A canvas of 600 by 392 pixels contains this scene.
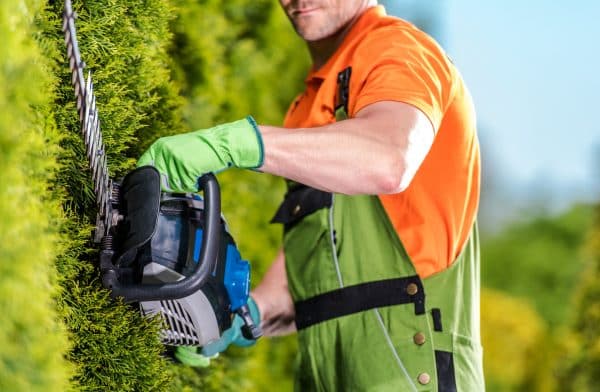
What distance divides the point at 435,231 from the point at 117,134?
3.18 feet

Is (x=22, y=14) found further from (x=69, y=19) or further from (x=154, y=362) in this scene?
(x=154, y=362)

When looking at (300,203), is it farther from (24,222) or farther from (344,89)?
(24,222)

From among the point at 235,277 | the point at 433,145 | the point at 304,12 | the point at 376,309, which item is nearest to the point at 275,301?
the point at 376,309

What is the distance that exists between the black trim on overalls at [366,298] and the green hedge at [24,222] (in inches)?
43.2

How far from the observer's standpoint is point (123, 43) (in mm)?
2213

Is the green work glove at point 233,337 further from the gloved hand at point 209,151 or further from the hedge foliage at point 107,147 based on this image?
the gloved hand at point 209,151

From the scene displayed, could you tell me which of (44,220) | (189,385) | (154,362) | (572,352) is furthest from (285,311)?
(572,352)

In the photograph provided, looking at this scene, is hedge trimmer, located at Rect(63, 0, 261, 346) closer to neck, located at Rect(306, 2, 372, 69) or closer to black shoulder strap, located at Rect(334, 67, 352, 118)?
black shoulder strap, located at Rect(334, 67, 352, 118)

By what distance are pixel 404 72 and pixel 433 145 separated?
389mm

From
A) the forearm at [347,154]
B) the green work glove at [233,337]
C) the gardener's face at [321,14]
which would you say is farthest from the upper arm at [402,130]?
the green work glove at [233,337]

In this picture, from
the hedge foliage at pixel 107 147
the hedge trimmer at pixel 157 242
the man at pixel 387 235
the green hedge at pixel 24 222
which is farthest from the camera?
the man at pixel 387 235

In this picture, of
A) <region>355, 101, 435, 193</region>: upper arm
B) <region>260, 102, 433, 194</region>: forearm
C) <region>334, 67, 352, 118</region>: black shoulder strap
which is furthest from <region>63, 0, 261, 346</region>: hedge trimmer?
<region>334, 67, 352, 118</region>: black shoulder strap

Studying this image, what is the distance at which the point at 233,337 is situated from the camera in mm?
2846

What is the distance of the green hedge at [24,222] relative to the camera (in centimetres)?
147
